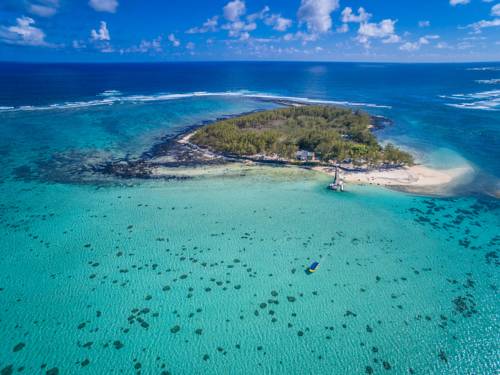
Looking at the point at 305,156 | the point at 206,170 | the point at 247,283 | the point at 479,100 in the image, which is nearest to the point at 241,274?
the point at 247,283

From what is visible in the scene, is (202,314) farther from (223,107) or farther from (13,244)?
(223,107)

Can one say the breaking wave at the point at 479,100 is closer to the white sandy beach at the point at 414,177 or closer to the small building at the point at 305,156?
the white sandy beach at the point at 414,177

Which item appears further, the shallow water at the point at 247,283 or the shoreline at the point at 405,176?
the shoreline at the point at 405,176

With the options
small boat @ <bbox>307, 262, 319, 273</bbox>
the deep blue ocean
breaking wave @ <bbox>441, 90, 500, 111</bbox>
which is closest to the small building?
→ the deep blue ocean

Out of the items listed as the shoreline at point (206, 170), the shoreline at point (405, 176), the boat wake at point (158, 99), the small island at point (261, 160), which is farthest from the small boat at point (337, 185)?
the boat wake at point (158, 99)

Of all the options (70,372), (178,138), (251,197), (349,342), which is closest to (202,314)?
(70,372)
